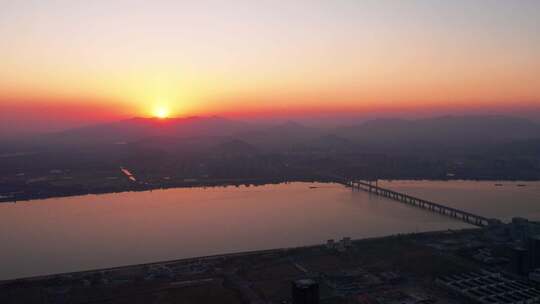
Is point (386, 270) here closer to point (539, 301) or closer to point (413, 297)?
point (413, 297)

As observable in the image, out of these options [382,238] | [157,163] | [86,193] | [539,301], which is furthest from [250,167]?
[539,301]

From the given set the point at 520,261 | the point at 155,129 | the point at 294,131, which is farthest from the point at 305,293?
the point at 155,129

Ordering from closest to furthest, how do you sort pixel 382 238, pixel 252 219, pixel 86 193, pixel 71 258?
pixel 71 258 < pixel 382 238 < pixel 252 219 < pixel 86 193

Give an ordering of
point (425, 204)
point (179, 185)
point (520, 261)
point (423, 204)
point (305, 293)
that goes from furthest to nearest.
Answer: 1. point (179, 185)
2. point (425, 204)
3. point (423, 204)
4. point (520, 261)
5. point (305, 293)

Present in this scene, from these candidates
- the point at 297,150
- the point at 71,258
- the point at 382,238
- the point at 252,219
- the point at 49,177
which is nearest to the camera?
the point at 71,258

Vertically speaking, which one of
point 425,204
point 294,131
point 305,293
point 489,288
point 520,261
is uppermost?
point 294,131

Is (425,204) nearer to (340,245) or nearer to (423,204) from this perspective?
(423,204)

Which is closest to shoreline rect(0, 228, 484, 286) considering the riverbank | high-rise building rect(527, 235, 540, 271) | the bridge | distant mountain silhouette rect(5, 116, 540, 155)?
the riverbank
